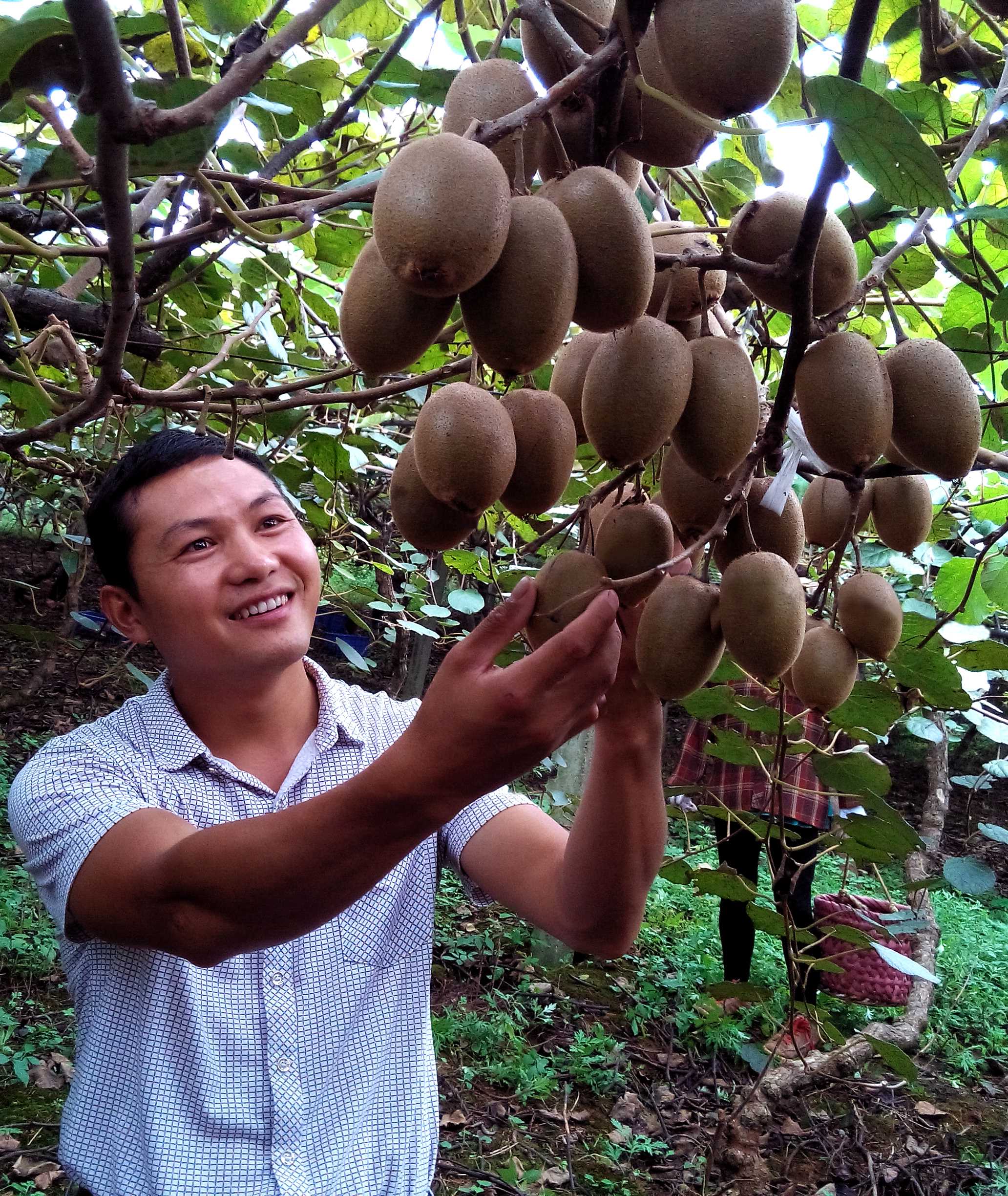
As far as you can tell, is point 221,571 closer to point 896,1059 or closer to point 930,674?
point 930,674

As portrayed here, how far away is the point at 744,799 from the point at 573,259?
329cm

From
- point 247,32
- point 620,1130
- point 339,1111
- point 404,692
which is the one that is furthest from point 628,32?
point 404,692

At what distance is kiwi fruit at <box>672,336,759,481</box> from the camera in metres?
0.65

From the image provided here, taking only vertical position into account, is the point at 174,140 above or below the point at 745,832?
above

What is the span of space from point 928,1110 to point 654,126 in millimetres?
3375

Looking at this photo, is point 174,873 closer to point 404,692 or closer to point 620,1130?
point 620,1130

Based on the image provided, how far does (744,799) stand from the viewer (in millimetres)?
3619

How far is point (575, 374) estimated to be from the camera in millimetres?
733

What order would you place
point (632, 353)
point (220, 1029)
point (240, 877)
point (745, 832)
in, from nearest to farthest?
point (632, 353)
point (240, 877)
point (220, 1029)
point (745, 832)

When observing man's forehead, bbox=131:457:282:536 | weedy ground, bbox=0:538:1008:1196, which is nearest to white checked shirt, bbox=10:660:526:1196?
man's forehead, bbox=131:457:282:536

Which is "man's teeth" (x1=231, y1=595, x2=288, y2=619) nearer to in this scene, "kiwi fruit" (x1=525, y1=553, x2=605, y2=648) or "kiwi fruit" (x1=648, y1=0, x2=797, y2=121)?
"kiwi fruit" (x1=525, y1=553, x2=605, y2=648)

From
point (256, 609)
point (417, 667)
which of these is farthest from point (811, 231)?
point (417, 667)

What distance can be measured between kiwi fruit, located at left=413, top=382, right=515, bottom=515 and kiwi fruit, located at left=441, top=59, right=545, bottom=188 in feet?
0.42

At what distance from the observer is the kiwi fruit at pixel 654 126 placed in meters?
0.60
